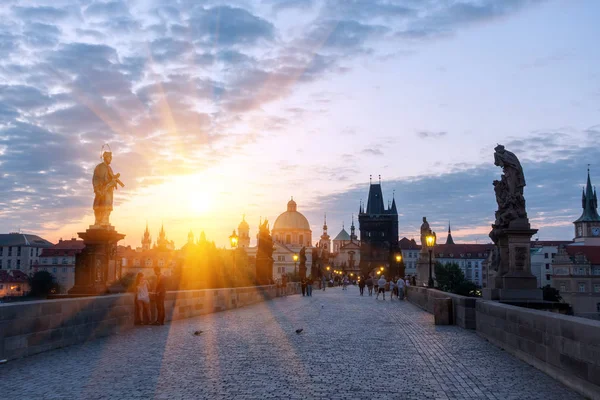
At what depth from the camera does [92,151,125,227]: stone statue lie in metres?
19.0

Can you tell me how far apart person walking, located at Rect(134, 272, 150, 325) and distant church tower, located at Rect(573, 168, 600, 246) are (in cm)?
16410

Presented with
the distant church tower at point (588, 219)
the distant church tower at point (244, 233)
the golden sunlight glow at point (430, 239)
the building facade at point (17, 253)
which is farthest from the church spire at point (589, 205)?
the golden sunlight glow at point (430, 239)

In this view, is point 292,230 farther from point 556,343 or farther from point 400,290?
point 556,343

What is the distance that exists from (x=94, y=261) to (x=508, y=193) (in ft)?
38.1

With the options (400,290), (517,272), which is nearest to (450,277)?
(400,290)

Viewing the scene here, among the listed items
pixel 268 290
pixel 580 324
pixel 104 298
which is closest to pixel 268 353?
pixel 104 298

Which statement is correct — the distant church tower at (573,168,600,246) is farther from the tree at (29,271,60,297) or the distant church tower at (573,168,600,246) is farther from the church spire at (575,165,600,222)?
the tree at (29,271,60,297)

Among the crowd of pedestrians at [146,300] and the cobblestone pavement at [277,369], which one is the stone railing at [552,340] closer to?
the cobblestone pavement at [277,369]

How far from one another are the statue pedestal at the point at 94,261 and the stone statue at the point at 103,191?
1.20 feet

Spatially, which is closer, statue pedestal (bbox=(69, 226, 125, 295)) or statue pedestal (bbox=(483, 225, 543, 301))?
statue pedestal (bbox=(483, 225, 543, 301))

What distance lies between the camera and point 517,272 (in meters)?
16.8

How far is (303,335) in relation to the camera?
605 inches

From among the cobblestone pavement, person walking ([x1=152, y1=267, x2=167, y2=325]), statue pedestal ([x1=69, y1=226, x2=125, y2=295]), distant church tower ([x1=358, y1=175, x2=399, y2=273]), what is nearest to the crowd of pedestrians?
person walking ([x1=152, y1=267, x2=167, y2=325])

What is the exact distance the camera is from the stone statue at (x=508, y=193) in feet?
56.3
